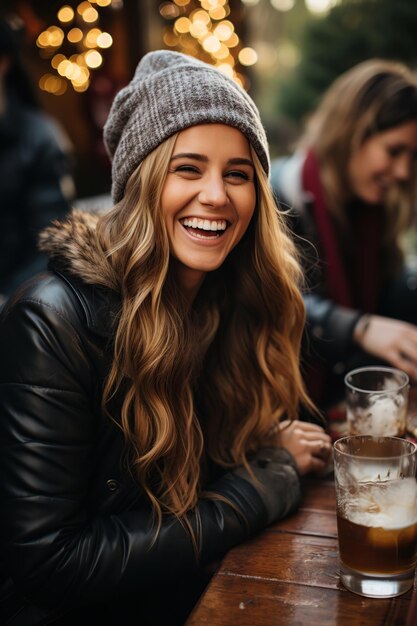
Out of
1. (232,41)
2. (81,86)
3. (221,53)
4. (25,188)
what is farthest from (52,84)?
(25,188)

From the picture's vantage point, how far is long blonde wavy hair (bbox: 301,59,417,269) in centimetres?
282

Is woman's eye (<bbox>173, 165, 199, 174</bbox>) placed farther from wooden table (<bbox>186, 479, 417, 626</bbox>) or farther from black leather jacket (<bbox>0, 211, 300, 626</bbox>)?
wooden table (<bbox>186, 479, 417, 626</bbox>)

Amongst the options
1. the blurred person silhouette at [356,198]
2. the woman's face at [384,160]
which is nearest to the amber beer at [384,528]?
the blurred person silhouette at [356,198]

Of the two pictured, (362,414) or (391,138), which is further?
(391,138)

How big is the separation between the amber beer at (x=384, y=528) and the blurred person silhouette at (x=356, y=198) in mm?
1309

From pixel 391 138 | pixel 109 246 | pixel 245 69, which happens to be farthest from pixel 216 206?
pixel 245 69

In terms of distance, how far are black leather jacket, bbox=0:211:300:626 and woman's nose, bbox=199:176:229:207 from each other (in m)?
0.31

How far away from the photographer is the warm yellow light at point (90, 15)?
224 inches

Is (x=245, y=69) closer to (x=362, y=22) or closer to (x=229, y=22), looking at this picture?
(x=229, y=22)

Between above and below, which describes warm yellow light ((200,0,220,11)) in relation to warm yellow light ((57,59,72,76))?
above

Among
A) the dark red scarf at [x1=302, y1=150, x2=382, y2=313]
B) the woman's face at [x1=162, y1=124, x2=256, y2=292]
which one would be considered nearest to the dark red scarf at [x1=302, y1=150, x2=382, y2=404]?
the dark red scarf at [x1=302, y1=150, x2=382, y2=313]

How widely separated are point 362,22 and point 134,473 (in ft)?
11.1

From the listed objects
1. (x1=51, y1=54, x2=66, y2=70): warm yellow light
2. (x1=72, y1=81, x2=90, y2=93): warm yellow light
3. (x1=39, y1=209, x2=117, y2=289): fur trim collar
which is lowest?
(x1=39, y1=209, x2=117, y2=289): fur trim collar

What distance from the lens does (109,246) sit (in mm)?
1646
